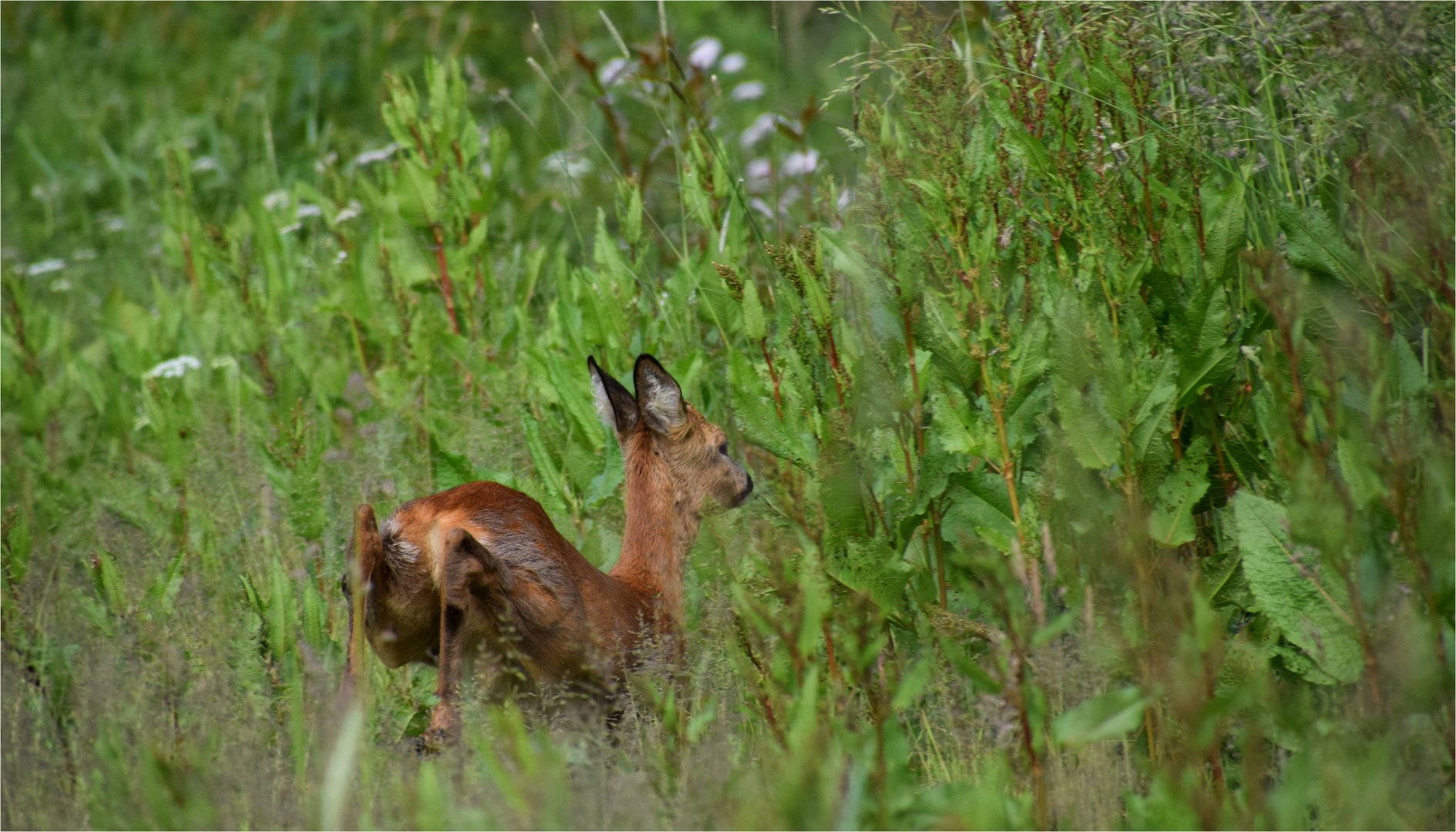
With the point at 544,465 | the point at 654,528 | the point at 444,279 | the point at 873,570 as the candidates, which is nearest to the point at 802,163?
the point at 444,279

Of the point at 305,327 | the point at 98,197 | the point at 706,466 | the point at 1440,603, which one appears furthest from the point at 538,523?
the point at 98,197

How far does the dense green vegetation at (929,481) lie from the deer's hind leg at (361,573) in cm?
11

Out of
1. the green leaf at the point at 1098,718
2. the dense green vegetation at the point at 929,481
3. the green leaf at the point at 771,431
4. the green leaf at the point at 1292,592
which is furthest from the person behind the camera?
the green leaf at the point at 771,431

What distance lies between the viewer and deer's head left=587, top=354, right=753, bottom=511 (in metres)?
3.88

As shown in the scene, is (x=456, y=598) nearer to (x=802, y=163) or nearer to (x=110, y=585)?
(x=110, y=585)

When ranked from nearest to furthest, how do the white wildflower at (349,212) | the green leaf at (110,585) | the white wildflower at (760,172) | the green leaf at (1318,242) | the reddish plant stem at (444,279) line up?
the green leaf at (1318,242)
the green leaf at (110,585)
the reddish plant stem at (444,279)
the white wildflower at (349,212)
the white wildflower at (760,172)

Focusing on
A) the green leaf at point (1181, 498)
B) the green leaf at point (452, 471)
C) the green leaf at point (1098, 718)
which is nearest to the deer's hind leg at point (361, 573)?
the green leaf at point (452, 471)

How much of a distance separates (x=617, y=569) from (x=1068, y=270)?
157cm

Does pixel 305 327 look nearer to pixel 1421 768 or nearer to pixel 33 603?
pixel 33 603

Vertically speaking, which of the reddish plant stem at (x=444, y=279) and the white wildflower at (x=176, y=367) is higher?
the reddish plant stem at (x=444, y=279)

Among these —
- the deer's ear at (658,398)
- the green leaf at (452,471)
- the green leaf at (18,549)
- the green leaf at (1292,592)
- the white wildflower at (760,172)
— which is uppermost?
the white wildflower at (760,172)

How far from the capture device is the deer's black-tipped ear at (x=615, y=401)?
12.7ft

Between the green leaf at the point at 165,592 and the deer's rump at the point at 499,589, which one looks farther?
the green leaf at the point at 165,592

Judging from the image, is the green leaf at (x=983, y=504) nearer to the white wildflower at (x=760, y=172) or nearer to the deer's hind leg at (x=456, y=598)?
the deer's hind leg at (x=456, y=598)
